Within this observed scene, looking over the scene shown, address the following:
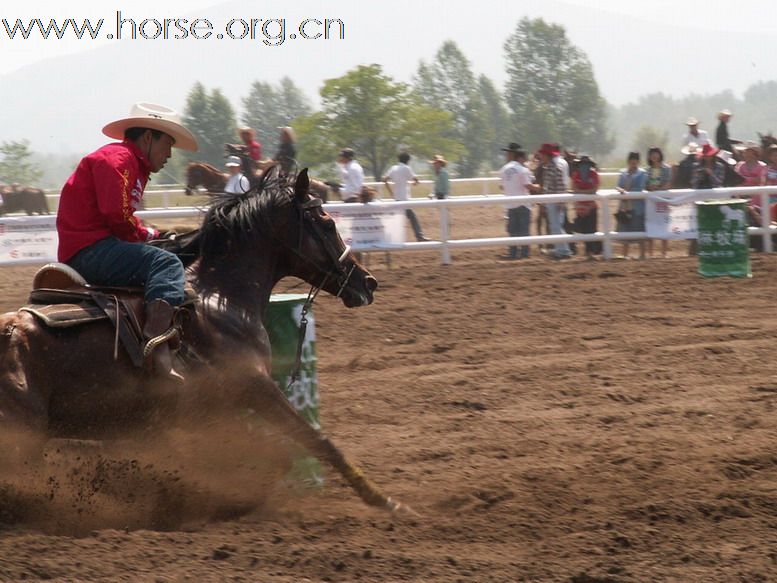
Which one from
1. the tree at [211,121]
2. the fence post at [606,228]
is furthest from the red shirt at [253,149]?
the tree at [211,121]

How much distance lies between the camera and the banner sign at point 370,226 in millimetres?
15234

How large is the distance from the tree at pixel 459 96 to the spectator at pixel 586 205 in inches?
1899

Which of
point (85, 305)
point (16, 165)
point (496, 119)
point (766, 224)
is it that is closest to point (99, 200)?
point (85, 305)

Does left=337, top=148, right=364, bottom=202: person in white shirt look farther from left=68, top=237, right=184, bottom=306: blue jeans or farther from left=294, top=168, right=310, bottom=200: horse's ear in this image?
left=68, top=237, right=184, bottom=306: blue jeans

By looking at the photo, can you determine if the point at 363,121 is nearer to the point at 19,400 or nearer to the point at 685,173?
the point at 685,173

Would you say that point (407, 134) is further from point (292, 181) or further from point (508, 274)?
point (292, 181)

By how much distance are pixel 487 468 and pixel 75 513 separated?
2.34 m

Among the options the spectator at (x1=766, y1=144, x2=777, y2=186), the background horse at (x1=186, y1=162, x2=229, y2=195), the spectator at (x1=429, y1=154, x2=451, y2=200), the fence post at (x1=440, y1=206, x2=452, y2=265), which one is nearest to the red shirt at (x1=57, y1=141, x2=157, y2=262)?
the fence post at (x1=440, y1=206, x2=452, y2=265)

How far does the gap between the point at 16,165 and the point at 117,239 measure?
5120cm

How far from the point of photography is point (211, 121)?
186 ft

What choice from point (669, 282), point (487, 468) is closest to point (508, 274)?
point (669, 282)

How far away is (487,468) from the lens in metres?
6.45

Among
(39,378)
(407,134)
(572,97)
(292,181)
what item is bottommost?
(39,378)

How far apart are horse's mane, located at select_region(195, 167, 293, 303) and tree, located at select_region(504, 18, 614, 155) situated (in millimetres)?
68062
